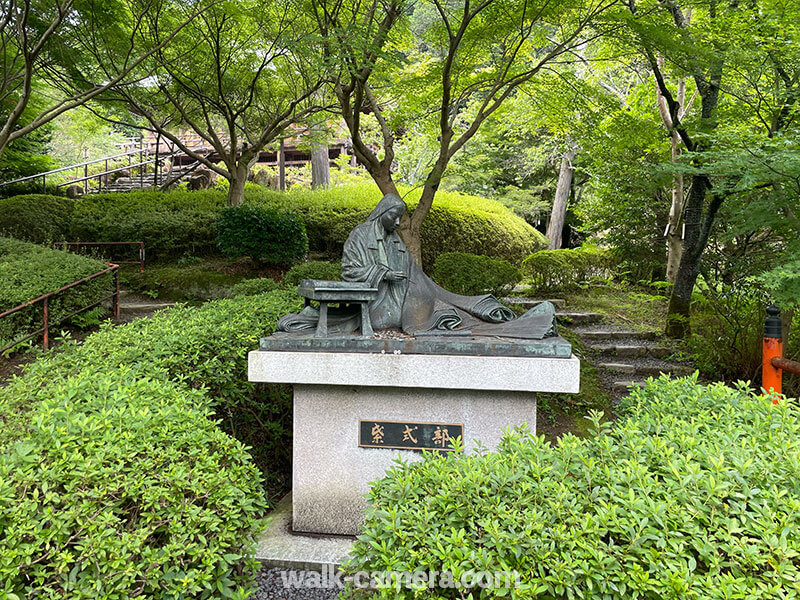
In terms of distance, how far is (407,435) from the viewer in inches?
131

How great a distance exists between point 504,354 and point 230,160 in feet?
29.6

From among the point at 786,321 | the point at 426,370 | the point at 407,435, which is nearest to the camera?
the point at 426,370

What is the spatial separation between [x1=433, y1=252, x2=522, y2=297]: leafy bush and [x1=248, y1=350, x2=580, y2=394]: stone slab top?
392cm

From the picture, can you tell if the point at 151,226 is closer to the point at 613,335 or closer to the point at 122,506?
the point at 613,335

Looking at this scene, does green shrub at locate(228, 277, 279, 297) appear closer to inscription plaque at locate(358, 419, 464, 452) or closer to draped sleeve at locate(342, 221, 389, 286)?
draped sleeve at locate(342, 221, 389, 286)

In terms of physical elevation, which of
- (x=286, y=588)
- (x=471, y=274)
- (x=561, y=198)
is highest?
(x=561, y=198)

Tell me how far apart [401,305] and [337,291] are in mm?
536

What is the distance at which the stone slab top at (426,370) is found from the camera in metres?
3.13

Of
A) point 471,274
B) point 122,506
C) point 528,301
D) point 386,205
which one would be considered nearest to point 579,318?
point 528,301

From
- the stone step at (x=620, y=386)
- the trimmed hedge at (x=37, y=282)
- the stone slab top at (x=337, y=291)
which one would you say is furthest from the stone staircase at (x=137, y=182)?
the stone slab top at (x=337, y=291)

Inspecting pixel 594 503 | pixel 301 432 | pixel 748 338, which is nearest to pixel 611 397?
pixel 748 338

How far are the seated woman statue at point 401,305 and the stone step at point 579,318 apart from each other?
4.46 meters

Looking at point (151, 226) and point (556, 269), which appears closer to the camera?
point (556, 269)

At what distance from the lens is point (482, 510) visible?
181 cm
